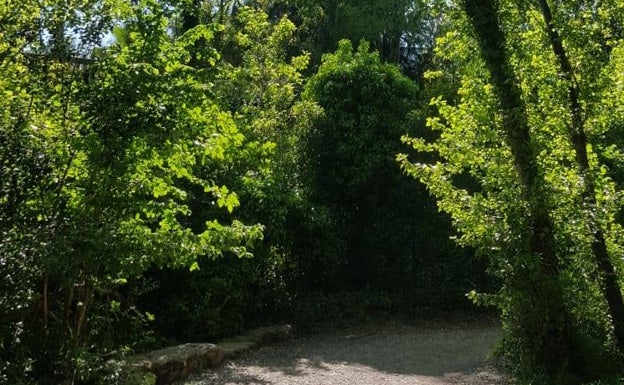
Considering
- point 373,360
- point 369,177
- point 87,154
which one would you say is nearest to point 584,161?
point 373,360

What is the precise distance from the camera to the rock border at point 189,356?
6672mm

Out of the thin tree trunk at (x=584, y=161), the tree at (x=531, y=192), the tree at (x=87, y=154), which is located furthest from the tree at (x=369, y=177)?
the tree at (x=87, y=154)

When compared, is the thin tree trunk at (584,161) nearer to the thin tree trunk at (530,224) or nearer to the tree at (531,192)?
the tree at (531,192)

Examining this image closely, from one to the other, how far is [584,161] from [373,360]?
390 cm

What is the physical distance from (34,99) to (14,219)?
862 millimetres

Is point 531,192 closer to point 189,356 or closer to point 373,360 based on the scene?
point 373,360

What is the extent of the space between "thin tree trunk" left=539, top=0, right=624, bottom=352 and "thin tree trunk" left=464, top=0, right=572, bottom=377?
557mm

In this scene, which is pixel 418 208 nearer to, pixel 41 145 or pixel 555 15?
A: pixel 555 15

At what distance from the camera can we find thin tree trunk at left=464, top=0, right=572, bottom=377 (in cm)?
637

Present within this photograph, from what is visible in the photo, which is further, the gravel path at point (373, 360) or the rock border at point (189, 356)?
the gravel path at point (373, 360)

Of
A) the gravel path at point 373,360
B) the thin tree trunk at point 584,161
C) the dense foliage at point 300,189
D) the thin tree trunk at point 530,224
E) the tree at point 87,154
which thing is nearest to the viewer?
the tree at point 87,154

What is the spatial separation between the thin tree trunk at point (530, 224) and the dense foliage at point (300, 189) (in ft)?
0.07

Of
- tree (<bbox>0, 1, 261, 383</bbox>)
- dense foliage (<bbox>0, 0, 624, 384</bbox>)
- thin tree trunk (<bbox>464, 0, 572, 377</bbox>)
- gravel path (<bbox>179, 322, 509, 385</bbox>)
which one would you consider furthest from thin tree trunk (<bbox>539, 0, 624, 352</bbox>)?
tree (<bbox>0, 1, 261, 383</bbox>)

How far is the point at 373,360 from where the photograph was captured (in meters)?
8.70
